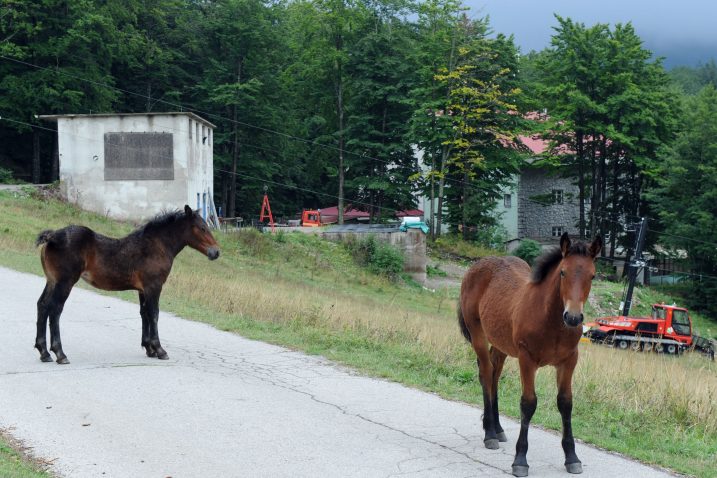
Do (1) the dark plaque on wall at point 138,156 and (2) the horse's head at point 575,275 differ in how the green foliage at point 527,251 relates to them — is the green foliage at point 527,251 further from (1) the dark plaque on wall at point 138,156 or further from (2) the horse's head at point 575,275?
(2) the horse's head at point 575,275

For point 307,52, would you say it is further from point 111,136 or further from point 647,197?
point 647,197

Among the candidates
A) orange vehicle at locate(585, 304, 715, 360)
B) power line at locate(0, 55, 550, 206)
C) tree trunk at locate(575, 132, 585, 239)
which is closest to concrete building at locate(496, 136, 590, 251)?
power line at locate(0, 55, 550, 206)

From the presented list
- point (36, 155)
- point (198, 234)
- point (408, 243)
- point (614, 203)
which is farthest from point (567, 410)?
point (614, 203)

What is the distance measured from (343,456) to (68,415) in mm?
2989

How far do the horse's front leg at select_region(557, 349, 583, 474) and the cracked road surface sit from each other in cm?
14

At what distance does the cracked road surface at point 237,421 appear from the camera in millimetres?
6711

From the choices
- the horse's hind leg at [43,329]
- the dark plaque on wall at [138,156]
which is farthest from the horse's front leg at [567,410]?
the dark plaque on wall at [138,156]

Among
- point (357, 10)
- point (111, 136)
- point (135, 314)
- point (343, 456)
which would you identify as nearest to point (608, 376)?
point (343, 456)

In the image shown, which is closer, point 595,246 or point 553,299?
point 595,246

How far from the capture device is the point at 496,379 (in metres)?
7.84

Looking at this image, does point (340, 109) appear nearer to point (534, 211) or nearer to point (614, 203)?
point (534, 211)

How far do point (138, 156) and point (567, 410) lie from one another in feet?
130

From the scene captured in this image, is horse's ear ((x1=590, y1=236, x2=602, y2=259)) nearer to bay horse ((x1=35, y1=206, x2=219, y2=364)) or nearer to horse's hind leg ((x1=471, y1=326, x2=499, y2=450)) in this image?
horse's hind leg ((x1=471, y1=326, x2=499, y2=450))

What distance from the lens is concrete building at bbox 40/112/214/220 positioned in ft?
142
